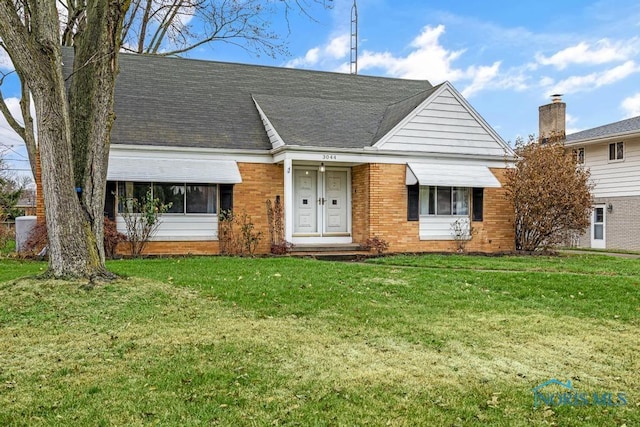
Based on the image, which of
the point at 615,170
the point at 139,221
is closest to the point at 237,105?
the point at 139,221

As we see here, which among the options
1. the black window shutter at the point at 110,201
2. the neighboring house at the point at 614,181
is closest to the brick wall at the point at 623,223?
the neighboring house at the point at 614,181

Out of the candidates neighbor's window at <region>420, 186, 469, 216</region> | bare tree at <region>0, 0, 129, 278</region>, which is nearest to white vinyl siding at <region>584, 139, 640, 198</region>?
neighbor's window at <region>420, 186, 469, 216</region>

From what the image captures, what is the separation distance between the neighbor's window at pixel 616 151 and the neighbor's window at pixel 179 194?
55.1 ft

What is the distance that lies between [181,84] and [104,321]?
41.2 ft

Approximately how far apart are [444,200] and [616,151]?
10.2m

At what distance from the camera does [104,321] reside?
619 cm

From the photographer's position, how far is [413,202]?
15.6 meters

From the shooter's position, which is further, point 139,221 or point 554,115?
point 554,115

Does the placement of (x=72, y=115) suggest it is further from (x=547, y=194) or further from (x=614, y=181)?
(x=614, y=181)

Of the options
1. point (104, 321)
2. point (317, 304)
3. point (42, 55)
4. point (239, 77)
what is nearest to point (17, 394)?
point (104, 321)

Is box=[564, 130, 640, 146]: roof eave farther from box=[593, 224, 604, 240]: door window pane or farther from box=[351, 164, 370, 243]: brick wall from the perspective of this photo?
box=[351, 164, 370, 243]: brick wall

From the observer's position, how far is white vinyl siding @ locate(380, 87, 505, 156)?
611 inches

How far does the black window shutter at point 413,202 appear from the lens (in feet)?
51.0

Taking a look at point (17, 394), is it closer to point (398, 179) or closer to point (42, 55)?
point (42, 55)
